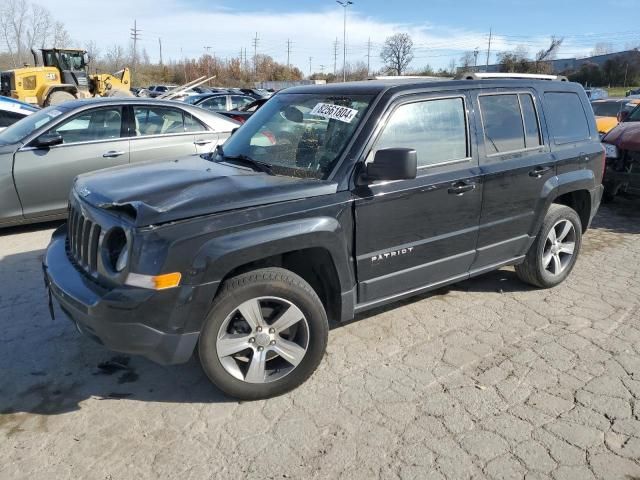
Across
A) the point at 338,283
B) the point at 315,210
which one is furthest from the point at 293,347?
the point at 315,210

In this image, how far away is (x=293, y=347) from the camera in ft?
10.1

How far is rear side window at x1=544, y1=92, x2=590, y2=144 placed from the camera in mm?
4453

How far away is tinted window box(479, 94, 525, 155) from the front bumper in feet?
8.14

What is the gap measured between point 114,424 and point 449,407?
6.31 feet

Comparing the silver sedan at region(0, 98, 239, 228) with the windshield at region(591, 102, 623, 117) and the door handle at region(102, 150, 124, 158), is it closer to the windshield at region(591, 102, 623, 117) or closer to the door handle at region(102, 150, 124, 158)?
the door handle at region(102, 150, 124, 158)

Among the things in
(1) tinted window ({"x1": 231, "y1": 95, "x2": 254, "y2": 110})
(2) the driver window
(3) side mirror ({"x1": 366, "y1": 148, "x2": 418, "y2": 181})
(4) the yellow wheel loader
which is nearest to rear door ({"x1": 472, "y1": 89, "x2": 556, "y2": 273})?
(3) side mirror ({"x1": 366, "y1": 148, "x2": 418, "y2": 181})

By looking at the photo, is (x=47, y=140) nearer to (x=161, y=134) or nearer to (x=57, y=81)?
(x=161, y=134)

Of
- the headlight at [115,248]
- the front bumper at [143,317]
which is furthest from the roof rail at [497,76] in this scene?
the headlight at [115,248]

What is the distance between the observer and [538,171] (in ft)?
13.8

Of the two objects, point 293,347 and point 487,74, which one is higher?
point 487,74

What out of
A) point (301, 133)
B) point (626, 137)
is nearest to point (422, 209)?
point (301, 133)

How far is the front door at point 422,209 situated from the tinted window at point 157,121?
14.0 ft

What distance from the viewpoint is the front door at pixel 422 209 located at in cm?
334

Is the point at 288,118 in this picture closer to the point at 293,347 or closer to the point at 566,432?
the point at 293,347
